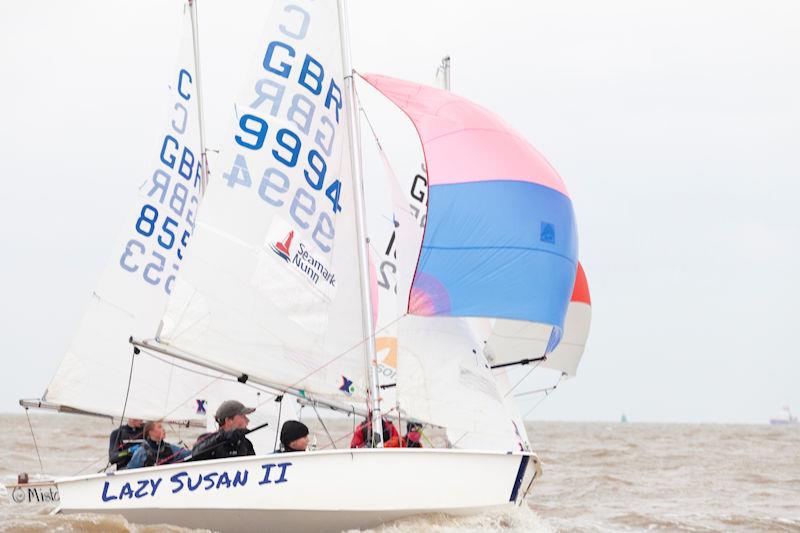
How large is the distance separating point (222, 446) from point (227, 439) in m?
0.06

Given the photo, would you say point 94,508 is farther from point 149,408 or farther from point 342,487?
point 149,408

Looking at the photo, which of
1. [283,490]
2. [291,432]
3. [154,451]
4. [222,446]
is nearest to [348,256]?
[291,432]

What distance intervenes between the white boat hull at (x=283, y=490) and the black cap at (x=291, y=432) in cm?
43

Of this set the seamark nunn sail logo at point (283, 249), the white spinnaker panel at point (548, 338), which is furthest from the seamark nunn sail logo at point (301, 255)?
the white spinnaker panel at point (548, 338)

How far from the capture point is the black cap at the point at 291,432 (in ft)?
29.7

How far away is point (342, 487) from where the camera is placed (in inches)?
341

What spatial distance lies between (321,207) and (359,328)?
43.3 inches

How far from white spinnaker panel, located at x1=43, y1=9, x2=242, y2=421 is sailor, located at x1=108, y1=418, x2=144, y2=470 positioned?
73 cm

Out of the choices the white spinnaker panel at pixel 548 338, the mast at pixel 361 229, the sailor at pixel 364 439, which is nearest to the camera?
the mast at pixel 361 229

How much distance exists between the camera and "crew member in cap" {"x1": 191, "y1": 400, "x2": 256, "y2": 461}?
352 inches

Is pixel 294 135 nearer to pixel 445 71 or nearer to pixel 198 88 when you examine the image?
pixel 198 88

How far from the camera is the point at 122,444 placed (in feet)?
35.2

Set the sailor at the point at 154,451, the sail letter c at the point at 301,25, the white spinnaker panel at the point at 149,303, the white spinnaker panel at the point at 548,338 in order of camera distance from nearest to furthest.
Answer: the sailor at the point at 154,451
the sail letter c at the point at 301,25
the white spinnaker panel at the point at 149,303
the white spinnaker panel at the point at 548,338

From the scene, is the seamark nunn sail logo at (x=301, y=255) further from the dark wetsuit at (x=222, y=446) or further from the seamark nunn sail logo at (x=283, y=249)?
the dark wetsuit at (x=222, y=446)
